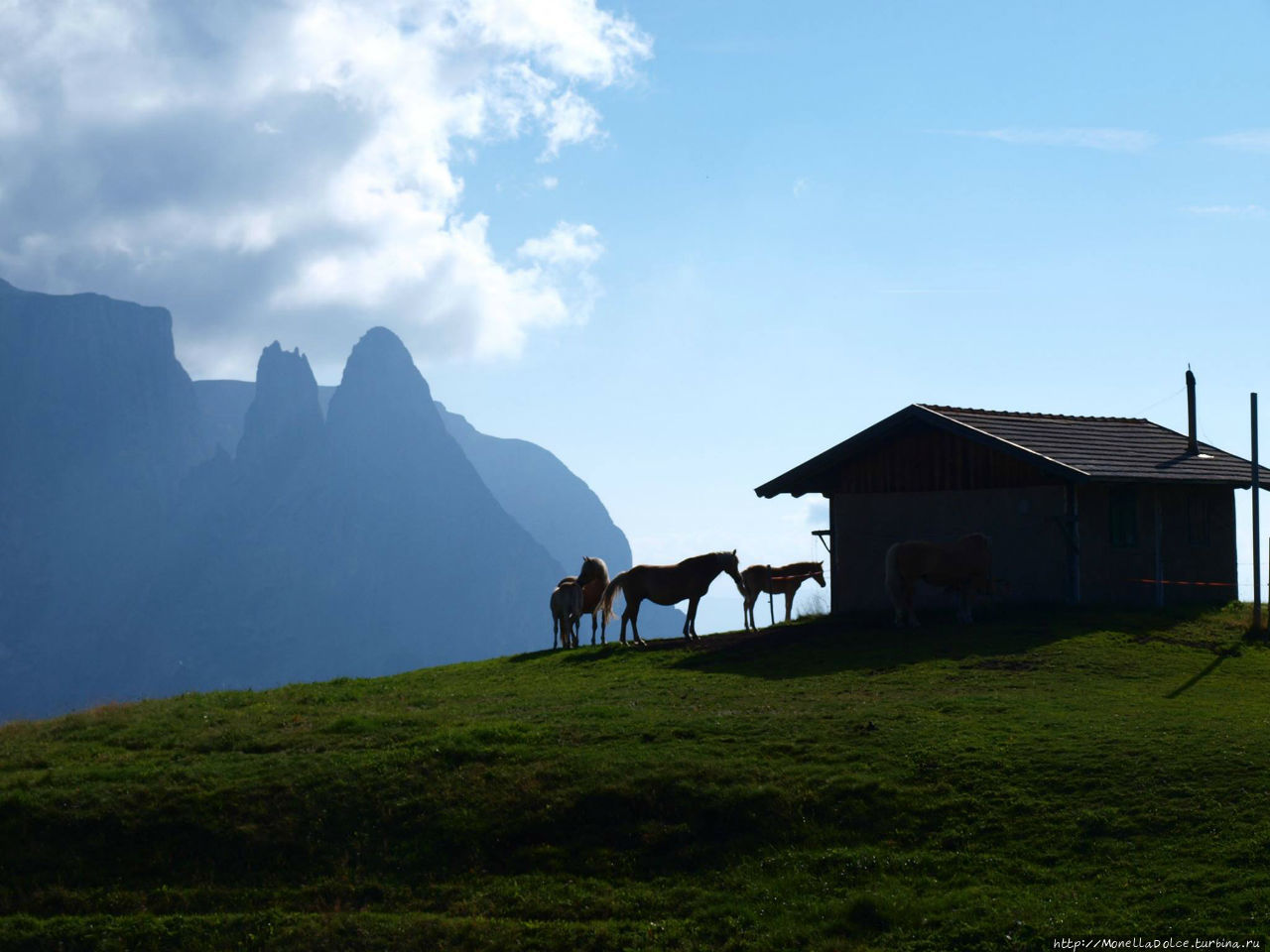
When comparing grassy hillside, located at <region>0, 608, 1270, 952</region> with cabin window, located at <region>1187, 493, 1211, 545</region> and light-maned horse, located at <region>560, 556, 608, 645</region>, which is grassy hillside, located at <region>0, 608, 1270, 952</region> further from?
cabin window, located at <region>1187, 493, 1211, 545</region>

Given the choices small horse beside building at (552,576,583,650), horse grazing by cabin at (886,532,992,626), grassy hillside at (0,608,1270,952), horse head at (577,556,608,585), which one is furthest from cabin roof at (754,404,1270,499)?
grassy hillside at (0,608,1270,952)

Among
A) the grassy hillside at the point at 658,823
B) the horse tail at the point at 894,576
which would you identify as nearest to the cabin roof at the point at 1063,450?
the horse tail at the point at 894,576

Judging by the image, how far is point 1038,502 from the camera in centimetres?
3016

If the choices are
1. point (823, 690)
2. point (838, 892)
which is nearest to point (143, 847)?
point (838, 892)

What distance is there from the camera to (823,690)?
21.4 meters

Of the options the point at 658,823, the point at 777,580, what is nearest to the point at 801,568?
the point at 777,580

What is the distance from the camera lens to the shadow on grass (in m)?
24.7

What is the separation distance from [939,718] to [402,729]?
8.70 m

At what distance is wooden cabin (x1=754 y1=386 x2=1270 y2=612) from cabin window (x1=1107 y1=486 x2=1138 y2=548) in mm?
47

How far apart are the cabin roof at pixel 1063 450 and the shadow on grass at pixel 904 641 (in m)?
3.72

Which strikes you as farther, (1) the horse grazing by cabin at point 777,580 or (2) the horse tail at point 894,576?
(1) the horse grazing by cabin at point 777,580

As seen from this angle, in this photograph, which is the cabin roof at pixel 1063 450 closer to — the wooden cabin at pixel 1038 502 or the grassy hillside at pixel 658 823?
the wooden cabin at pixel 1038 502

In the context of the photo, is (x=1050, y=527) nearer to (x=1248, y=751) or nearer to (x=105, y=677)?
(x=1248, y=751)

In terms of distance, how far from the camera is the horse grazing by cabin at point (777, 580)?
1367 inches
